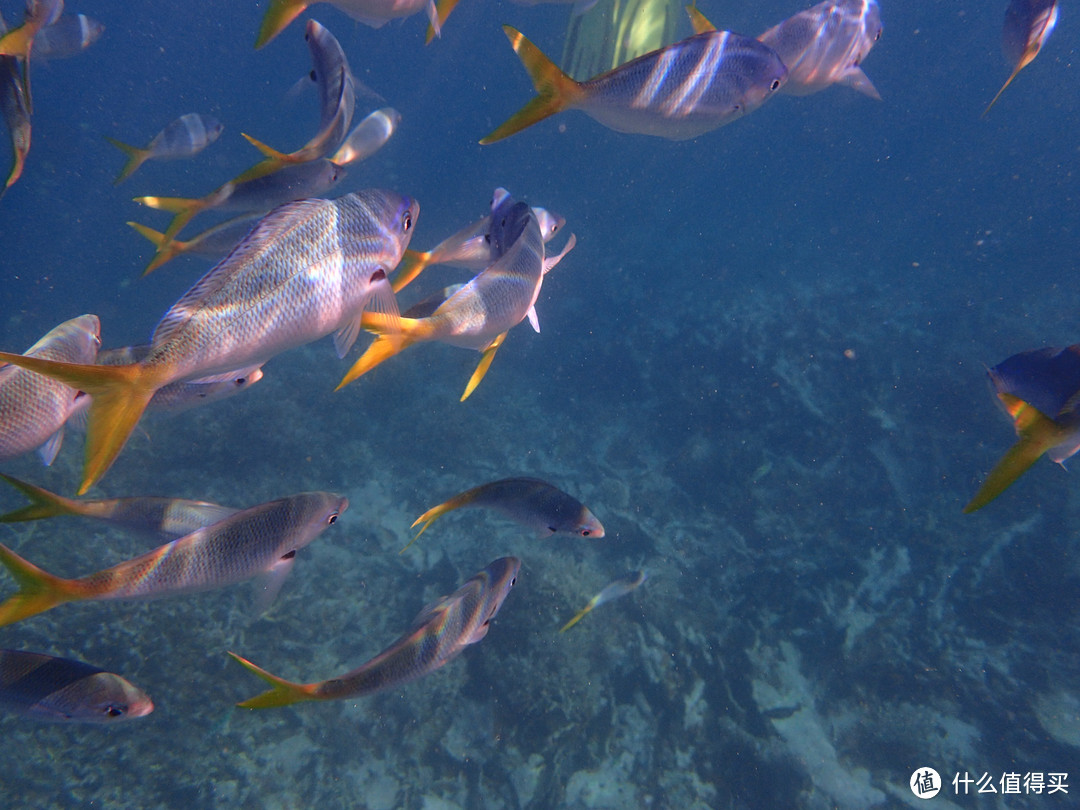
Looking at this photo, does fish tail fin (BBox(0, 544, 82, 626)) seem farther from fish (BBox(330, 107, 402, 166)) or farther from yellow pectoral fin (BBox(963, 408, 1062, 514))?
yellow pectoral fin (BBox(963, 408, 1062, 514))

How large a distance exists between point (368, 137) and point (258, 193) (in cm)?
196

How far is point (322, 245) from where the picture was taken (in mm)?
1991

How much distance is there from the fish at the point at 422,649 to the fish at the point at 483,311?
1.37 meters

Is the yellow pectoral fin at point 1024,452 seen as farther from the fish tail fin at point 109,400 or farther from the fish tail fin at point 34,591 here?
the fish tail fin at point 34,591

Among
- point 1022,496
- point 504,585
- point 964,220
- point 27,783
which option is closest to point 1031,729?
point 1022,496

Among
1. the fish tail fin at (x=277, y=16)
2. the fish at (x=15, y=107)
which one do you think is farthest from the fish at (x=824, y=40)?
the fish at (x=15, y=107)

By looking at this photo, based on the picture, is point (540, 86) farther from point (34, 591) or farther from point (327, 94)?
point (34, 591)

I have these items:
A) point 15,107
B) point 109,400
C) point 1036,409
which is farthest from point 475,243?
point 1036,409

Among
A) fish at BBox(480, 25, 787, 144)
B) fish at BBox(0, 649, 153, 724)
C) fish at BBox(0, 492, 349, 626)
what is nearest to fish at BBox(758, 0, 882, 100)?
fish at BBox(480, 25, 787, 144)

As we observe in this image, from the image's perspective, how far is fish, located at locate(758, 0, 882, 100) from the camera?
11.7ft

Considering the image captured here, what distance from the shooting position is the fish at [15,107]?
5.51 feet

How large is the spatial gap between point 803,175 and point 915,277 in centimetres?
3551

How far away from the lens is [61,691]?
2.65 metres

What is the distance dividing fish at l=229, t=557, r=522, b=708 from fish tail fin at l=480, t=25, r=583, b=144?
2599mm
